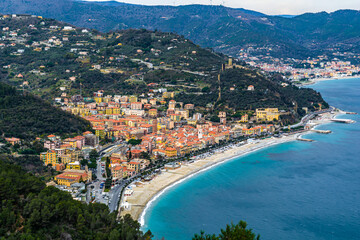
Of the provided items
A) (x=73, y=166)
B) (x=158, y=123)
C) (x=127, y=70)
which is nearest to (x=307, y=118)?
(x=158, y=123)

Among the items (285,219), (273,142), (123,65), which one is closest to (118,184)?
(285,219)

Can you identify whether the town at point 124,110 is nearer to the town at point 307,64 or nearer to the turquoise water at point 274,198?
the turquoise water at point 274,198

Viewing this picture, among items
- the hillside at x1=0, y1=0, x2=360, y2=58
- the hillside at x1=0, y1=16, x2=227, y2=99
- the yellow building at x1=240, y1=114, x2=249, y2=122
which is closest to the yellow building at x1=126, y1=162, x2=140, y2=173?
the yellow building at x1=240, y1=114, x2=249, y2=122

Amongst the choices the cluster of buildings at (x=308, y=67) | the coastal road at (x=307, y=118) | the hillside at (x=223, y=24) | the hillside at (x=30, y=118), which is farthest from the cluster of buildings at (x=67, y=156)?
the hillside at (x=223, y=24)

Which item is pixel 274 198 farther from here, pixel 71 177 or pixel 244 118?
pixel 244 118

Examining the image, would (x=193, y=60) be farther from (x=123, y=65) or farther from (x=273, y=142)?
(x=273, y=142)
